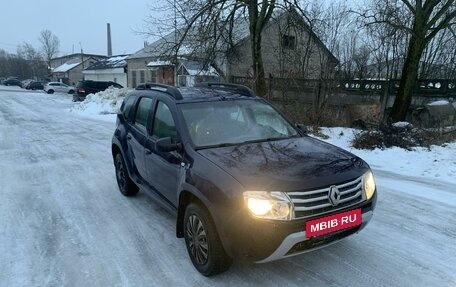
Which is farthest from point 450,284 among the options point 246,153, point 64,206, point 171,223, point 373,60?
point 373,60

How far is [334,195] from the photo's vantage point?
3.31 m

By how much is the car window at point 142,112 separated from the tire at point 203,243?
1773mm

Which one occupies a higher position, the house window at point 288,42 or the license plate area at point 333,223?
the house window at point 288,42

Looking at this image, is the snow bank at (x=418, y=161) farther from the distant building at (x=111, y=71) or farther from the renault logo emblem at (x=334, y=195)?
the distant building at (x=111, y=71)

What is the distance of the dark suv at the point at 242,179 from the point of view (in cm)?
315

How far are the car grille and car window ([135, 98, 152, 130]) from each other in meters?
2.59

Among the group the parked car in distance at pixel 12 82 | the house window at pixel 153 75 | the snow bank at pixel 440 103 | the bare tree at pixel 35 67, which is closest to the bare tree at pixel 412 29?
the snow bank at pixel 440 103

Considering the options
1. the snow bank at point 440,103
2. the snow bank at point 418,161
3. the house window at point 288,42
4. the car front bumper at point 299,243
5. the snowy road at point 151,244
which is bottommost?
the snowy road at point 151,244

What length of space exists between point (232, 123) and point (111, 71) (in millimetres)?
46789

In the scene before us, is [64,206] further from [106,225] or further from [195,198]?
[195,198]

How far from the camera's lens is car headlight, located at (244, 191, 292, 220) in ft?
10.3

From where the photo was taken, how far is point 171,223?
4.96 meters

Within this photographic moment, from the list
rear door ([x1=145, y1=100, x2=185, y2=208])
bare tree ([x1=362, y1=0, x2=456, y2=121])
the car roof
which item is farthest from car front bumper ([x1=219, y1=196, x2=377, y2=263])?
bare tree ([x1=362, y1=0, x2=456, y2=121])

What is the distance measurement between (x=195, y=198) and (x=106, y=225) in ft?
5.91
